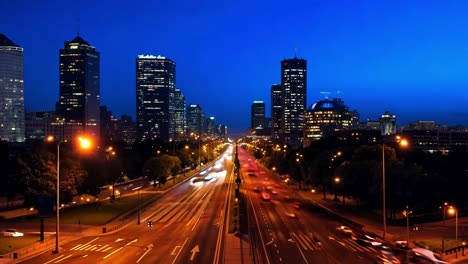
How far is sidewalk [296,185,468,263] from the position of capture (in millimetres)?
50222

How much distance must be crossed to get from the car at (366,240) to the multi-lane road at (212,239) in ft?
1.42

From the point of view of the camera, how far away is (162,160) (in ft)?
359

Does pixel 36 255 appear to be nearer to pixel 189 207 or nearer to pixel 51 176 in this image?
pixel 51 176

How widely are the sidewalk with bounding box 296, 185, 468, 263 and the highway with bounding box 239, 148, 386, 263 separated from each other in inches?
93.0

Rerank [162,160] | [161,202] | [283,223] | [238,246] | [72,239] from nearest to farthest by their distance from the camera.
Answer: [238,246] → [72,239] → [283,223] → [161,202] → [162,160]

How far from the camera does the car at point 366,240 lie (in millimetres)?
46375

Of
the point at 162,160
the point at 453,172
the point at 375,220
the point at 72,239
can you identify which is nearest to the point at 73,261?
the point at 72,239

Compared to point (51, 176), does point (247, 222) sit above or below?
below

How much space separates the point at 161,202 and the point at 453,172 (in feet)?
150

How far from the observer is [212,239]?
51312 millimetres

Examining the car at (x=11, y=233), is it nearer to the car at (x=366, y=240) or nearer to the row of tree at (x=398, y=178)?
the car at (x=366, y=240)

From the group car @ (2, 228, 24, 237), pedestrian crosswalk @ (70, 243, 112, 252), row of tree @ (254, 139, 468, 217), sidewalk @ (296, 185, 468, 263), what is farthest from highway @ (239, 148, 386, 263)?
car @ (2, 228, 24, 237)

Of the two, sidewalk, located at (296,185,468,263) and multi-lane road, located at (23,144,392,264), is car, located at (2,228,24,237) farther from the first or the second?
sidewalk, located at (296,185,468,263)

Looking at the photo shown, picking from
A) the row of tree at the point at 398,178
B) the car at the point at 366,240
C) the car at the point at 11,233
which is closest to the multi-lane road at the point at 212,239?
the car at the point at 366,240
